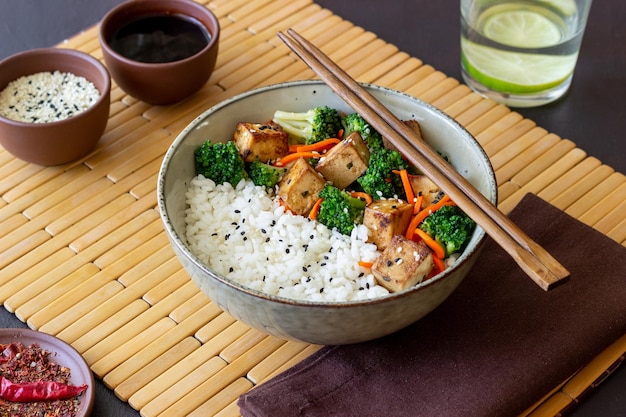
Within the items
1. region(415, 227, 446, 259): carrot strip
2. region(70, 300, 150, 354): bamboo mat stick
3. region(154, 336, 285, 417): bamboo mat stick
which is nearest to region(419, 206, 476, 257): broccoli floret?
region(415, 227, 446, 259): carrot strip

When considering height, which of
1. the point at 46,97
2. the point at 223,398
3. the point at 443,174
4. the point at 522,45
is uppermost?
the point at 443,174

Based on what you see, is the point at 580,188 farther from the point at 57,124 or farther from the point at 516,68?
the point at 57,124

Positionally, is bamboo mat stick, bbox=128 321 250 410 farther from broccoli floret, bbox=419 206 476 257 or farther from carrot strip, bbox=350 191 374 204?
broccoli floret, bbox=419 206 476 257

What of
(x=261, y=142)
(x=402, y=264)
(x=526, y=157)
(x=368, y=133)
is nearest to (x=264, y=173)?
(x=261, y=142)

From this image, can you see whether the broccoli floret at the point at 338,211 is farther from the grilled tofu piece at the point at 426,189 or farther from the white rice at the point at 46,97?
the white rice at the point at 46,97

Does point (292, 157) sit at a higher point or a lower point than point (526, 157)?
higher

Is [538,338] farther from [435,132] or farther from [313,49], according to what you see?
[313,49]

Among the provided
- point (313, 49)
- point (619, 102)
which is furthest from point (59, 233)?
point (619, 102)
